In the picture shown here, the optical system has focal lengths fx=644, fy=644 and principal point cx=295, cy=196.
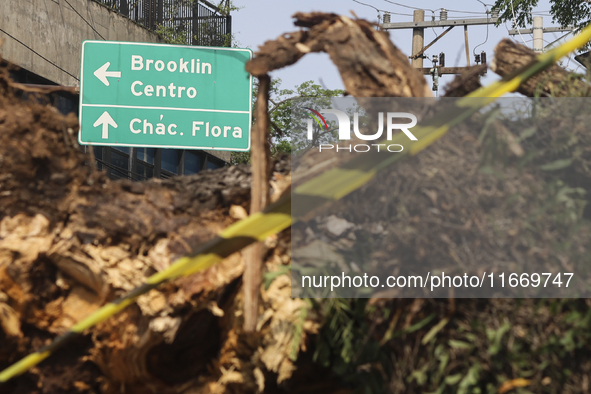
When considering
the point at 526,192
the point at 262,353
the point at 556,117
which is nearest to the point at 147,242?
the point at 262,353

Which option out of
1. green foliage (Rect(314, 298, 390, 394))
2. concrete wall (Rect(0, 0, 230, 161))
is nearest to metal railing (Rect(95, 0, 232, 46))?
concrete wall (Rect(0, 0, 230, 161))

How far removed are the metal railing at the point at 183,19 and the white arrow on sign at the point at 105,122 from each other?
9.19m

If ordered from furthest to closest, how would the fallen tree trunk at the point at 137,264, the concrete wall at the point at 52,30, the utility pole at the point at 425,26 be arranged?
the utility pole at the point at 425,26
the concrete wall at the point at 52,30
the fallen tree trunk at the point at 137,264

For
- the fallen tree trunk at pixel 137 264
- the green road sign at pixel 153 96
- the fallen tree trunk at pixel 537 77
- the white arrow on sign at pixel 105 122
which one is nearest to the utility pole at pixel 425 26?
the green road sign at pixel 153 96

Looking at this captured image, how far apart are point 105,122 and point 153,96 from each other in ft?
1.71

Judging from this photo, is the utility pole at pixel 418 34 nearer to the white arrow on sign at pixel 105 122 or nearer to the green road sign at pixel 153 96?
the green road sign at pixel 153 96

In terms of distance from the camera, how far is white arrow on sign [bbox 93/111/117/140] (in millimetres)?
6172

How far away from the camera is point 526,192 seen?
9.02ft

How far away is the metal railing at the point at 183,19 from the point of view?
1548cm

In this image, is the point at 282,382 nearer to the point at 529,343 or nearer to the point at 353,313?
the point at 353,313

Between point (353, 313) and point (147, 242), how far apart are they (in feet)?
3.77

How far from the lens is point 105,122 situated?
6.18 metres

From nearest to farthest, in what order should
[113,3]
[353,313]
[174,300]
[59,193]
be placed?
[353,313] < [174,300] < [59,193] < [113,3]

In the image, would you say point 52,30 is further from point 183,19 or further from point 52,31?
point 183,19
